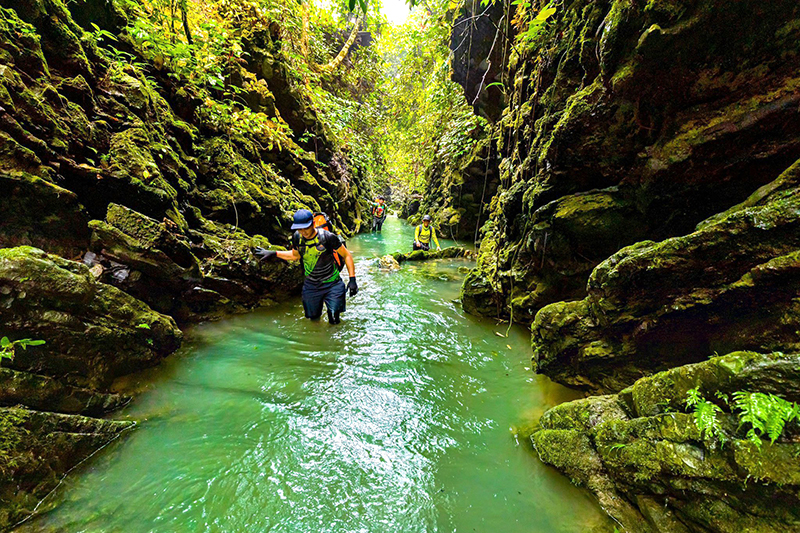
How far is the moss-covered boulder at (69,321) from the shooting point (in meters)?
2.44

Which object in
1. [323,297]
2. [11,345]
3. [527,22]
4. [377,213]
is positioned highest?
[527,22]

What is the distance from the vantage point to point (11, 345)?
224cm

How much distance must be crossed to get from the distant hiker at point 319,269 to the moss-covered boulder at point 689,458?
3.90m

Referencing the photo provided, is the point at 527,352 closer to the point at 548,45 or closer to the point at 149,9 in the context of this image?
the point at 548,45

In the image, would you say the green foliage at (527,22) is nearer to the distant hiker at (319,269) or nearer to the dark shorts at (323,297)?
the distant hiker at (319,269)

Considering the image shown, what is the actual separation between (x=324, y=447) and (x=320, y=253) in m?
3.38

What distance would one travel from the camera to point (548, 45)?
540 cm

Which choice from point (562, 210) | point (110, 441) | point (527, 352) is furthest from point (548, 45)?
Result: point (110, 441)

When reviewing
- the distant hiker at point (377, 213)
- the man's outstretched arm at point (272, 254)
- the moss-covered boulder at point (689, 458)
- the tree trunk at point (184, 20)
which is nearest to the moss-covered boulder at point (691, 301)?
the moss-covered boulder at point (689, 458)

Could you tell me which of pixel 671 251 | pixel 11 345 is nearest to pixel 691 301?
pixel 671 251

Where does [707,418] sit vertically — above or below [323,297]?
above

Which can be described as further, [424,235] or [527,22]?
[424,235]

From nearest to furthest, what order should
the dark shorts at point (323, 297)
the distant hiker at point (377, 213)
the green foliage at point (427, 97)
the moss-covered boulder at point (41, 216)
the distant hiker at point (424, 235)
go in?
the moss-covered boulder at point (41, 216) → the dark shorts at point (323, 297) → the green foliage at point (427, 97) → the distant hiker at point (424, 235) → the distant hiker at point (377, 213)

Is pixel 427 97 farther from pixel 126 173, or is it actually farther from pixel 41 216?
pixel 41 216
